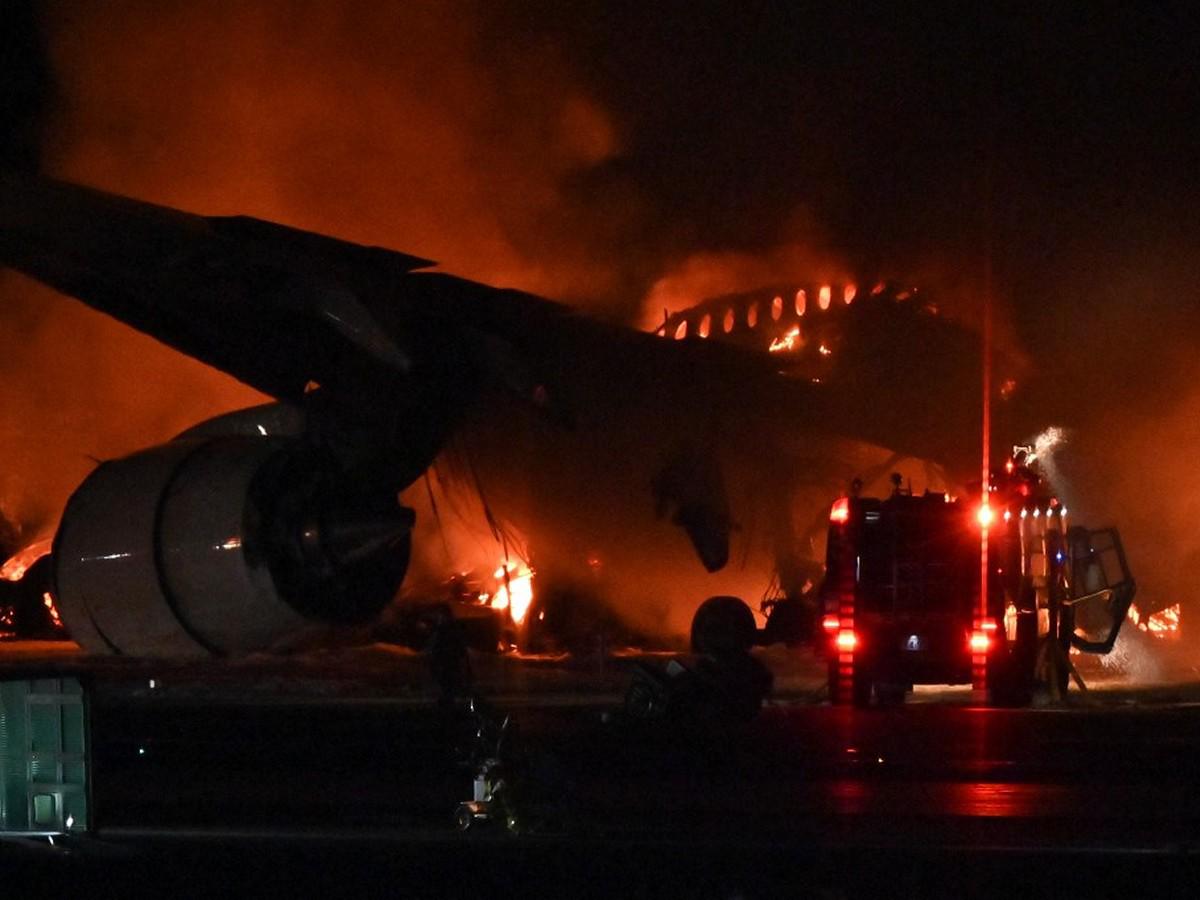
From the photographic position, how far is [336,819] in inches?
404

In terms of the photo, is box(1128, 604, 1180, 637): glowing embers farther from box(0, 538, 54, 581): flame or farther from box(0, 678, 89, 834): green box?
box(0, 678, 89, 834): green box

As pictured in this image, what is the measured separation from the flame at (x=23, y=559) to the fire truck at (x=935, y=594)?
717 cm

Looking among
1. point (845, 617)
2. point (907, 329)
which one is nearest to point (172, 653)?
point (845, 617)

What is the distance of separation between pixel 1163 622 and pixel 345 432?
1739 cm

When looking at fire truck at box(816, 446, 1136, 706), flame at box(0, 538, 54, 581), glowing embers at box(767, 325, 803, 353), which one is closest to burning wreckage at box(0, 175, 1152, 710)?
flame at box(0, 538, 54, 581)

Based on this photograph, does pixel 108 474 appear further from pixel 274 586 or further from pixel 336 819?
pixel 336 819

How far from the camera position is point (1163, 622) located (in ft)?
81.0

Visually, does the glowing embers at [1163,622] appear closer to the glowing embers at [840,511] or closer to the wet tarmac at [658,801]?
the wet tarmac at [658,801]

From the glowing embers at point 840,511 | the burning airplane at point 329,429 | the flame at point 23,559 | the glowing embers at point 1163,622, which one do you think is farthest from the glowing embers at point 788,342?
the burning airplane at point 329,429

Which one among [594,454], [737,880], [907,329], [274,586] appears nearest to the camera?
[737,880]

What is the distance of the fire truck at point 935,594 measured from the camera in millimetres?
18062

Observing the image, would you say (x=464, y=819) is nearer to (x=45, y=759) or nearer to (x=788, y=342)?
A: (x=45, y=759)

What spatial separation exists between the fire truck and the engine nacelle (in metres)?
8.83

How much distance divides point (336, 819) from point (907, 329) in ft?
44.2
